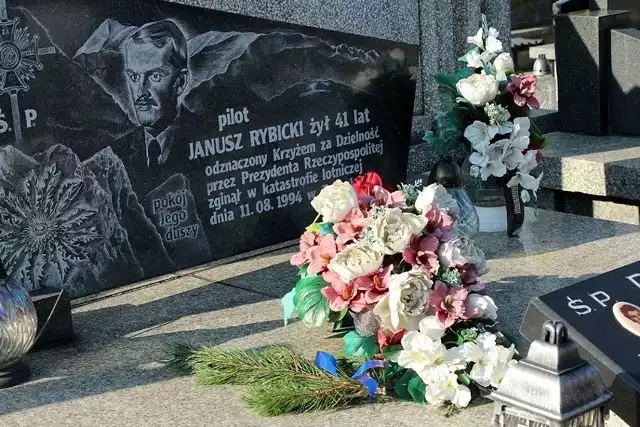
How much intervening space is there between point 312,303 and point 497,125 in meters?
1.79

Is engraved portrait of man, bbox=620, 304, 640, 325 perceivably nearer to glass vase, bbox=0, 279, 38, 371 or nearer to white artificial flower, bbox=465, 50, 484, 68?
glass vase, bbox=0, 279, 38, 371

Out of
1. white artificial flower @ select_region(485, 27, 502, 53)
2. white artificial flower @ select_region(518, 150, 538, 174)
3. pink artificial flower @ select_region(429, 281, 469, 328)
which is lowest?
pink artificial flower @ select_region(429, 281, 469, 328)

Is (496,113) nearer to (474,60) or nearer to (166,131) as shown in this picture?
(474,60)

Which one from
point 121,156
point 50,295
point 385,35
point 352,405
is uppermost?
point 385,35

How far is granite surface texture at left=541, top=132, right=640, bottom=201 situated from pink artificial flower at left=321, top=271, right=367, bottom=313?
278cm

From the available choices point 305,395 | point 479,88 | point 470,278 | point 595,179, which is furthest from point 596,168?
point 305,395

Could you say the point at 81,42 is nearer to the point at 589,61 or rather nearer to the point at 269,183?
the point at 269,183

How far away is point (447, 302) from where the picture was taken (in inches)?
135

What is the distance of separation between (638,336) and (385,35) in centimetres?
319

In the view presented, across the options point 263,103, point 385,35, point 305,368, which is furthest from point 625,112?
point 305,368

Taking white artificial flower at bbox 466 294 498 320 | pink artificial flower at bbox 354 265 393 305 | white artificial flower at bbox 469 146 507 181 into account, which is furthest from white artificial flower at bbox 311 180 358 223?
white artificial flower at bbox 469 146 507 181

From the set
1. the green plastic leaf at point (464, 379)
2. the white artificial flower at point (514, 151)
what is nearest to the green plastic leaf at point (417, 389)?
the green plastic leaf at point (464, 379)

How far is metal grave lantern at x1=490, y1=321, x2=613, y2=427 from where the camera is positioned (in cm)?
251

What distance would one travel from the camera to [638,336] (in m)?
3.24
